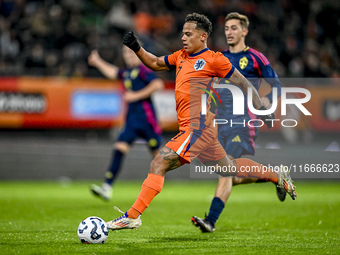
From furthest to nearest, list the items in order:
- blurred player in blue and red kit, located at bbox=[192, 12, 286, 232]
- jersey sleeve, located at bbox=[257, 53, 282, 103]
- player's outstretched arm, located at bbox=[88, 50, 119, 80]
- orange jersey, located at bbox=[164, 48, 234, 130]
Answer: player's outstretched arm, located at bbox=[88, 50, 119, 80] → jersey sleeve, located at bbox=[257, 53, 282, 103] → blurred player in blue and red kit, located at bbox=[192, 12, 286, 232] → orange jersey, located at bbox=[164, 48, 234, 130]

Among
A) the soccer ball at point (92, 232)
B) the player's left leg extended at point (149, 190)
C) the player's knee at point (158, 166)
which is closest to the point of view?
the soccer ball at point (92, 232)

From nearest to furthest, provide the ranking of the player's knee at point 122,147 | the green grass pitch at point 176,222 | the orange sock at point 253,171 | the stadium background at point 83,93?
the green grass pitch at point 176,222, the orange sock at point 253,171, the player's knee at point 122,147, the stadium background at point 83,93

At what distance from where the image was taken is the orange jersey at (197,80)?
609cm

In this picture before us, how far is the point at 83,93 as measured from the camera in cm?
1534

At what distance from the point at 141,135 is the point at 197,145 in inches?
194

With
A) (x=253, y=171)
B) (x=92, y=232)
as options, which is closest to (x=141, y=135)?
(x=253, y=171)

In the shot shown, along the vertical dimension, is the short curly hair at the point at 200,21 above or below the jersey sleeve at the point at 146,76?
above

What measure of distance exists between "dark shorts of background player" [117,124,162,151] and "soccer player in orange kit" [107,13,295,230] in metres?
4.46

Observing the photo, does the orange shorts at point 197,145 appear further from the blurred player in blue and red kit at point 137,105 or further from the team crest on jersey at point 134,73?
the team crest on jersey at point 134,73

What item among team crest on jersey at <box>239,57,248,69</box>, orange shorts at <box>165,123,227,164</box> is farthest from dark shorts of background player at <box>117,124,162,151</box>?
orange shorts at <box>165,123,227,164</box>

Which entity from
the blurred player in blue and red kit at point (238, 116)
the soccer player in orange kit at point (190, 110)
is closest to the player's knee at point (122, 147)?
the blurred player in blue and red kit at point (238, 116)

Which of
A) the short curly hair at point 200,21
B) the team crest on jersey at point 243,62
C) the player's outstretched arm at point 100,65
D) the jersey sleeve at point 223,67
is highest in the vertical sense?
the short curly hair at point 200,21

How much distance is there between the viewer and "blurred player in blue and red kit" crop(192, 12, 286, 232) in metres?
7.11

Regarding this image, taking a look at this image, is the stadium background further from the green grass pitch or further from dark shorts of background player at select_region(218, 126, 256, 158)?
dark shorts of background player at select_region(218, 126, 256, 158)
